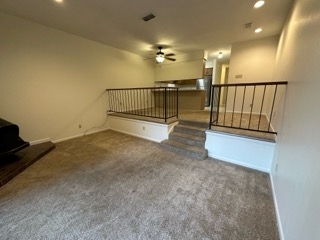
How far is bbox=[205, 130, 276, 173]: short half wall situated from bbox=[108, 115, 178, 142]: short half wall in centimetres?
113

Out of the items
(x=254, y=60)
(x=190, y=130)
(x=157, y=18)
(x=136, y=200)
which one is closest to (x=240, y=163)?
(x=190, y=130)

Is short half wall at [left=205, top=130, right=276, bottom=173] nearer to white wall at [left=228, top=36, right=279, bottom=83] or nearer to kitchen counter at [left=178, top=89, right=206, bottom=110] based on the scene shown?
white wall at [left=228, top=36, right=279, bottom=83]

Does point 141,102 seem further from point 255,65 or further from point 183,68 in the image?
point 255,65

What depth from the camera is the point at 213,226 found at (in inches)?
55.2

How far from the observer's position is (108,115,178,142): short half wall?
3615mm

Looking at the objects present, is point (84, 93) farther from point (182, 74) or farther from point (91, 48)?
point (182, 74)

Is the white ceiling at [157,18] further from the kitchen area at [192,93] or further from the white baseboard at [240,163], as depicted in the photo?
the white baseboard at [240,163]

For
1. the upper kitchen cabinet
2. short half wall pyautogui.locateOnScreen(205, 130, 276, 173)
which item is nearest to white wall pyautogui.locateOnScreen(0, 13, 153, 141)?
the upper kitchen cabinet

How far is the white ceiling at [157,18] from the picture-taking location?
2.46 m

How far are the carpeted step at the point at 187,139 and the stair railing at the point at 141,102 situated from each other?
32.6 inches

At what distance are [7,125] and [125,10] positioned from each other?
2836 mm

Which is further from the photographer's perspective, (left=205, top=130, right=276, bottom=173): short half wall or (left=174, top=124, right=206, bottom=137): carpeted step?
(left=174, top=124, right=206, bottom=137): carpeted step

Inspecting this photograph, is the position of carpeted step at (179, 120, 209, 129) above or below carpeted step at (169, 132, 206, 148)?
above

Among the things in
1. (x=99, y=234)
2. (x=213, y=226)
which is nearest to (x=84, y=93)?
(x=99, y=234)
